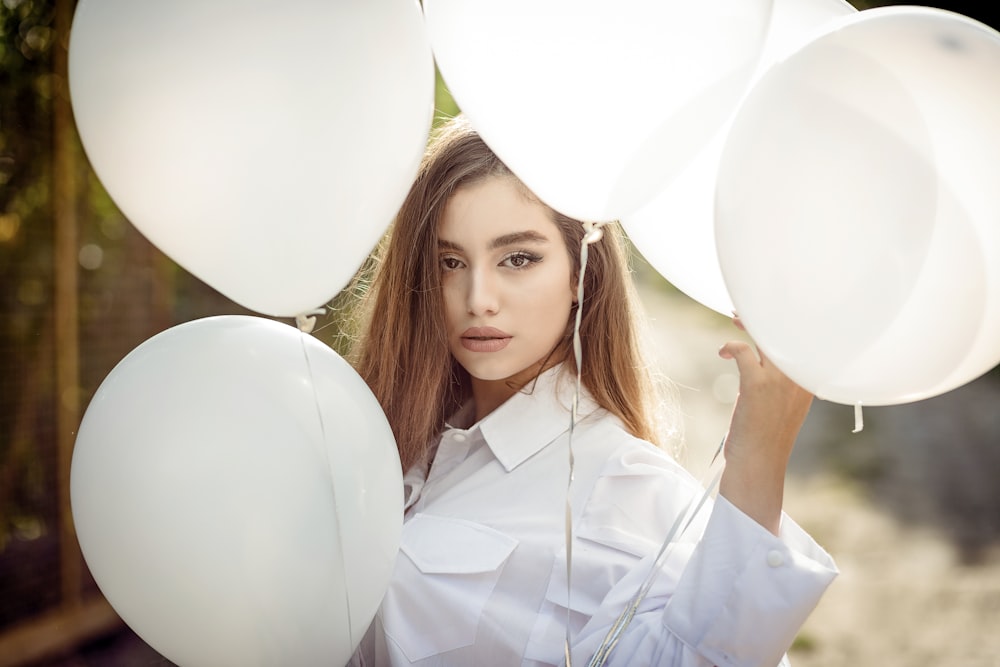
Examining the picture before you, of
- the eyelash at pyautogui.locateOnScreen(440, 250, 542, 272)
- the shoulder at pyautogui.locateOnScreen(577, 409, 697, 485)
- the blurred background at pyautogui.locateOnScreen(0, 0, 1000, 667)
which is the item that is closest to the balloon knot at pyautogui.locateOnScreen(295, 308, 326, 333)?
the eyelash at pyautogui.locateOnScreen(440, 250, 542, 272)

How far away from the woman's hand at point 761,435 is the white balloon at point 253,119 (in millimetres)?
514

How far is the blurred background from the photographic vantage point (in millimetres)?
3018

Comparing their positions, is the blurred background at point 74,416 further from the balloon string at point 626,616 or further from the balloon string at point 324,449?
the balloon string at point 324,449

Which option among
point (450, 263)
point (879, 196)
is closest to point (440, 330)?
point (450, 263)

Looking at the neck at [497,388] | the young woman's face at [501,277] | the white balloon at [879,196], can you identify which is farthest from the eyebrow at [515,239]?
the white balloon at [879,196]

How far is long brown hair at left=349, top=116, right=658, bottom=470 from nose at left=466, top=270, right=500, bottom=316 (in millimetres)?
119

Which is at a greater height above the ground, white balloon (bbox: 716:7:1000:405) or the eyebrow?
white balloon (bbox: 716:7:1000:405)

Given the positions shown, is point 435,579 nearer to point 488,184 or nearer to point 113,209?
point 488,184

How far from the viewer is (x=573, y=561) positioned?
1.32 m

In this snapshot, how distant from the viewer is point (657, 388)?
1777 millimetres

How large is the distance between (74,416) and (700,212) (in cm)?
273

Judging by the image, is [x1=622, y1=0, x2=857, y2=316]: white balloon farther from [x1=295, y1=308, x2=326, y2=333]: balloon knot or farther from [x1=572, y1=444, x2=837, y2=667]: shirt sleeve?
[x1=295, y1=308, x2=326, y2=333]: balloon knot

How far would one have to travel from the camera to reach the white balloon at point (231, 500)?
1018 mm

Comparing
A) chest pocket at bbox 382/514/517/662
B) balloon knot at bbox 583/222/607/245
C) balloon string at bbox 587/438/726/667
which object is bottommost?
chest pocket at bbox 382/514/517/662
